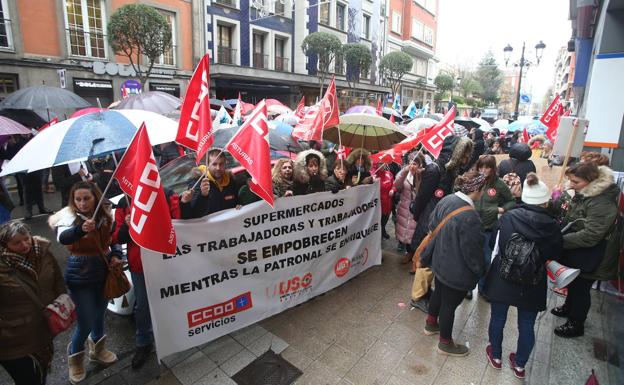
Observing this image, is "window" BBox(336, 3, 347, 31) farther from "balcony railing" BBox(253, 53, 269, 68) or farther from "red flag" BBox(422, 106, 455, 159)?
"red flag" BBox(422, 106, 455, 159)

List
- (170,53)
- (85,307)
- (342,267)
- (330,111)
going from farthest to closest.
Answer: (170,53)
(330,111)
(342,267)
(85,307)

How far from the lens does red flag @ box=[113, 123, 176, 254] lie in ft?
8.00

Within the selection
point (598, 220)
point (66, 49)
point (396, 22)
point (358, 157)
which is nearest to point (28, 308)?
point (358, 157)

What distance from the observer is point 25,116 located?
8.75 metres

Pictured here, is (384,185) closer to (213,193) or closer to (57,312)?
Result: (213,193)

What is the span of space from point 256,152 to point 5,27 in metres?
16.3

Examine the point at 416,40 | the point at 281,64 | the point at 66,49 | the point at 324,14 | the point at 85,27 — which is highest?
the point at 416,40

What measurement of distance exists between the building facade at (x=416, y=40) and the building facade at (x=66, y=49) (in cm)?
2401

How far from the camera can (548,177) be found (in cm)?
659

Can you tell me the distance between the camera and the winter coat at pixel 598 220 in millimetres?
3232

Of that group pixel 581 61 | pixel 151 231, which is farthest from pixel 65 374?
pixel 581 61

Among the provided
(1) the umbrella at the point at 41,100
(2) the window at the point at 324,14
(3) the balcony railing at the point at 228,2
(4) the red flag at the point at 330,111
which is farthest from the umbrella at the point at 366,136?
(2) the window at the point at 324,14

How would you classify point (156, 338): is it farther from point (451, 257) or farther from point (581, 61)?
point (581, 61)

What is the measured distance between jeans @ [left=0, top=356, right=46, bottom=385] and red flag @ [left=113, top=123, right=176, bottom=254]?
1.18m
